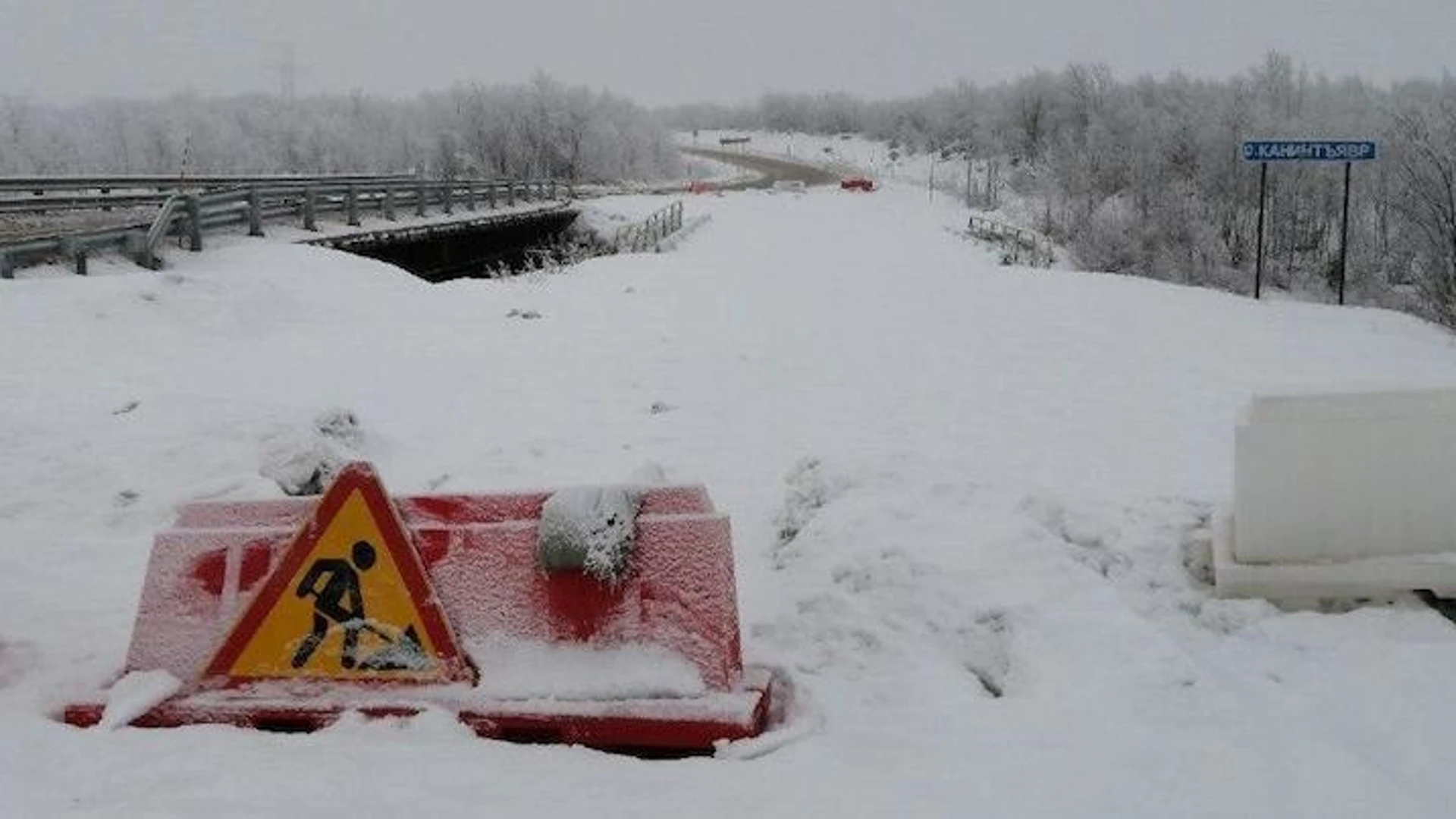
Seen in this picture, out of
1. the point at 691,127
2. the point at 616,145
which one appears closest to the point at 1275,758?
the point at 616,145

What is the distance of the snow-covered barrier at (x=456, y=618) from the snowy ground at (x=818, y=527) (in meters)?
0.19

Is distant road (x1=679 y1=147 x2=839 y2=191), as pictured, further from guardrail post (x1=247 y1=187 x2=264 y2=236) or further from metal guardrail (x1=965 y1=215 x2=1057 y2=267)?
guardrail post (x1=247 y1=187 x2=264 y2=236)

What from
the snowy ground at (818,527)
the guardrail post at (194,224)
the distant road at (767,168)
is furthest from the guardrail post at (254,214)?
the distant road at (767,168)

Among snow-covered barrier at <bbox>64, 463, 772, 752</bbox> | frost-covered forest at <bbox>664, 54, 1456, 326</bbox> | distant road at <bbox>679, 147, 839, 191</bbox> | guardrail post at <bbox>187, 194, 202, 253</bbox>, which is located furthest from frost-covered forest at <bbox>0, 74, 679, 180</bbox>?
snow-covered barrier at <bbox>64, 463, 772, 752</bbox>

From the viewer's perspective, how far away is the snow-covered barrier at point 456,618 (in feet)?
13.5

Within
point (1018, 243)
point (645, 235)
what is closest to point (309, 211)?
point (645, 235)

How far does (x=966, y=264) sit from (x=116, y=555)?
86.0 feet

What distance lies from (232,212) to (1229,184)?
53174 mm

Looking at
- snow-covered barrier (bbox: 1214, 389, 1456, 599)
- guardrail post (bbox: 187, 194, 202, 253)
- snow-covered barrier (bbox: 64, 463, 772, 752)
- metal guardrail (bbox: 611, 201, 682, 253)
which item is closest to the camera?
snow-covered barrier (bbox: 64, 463, 772, 752)

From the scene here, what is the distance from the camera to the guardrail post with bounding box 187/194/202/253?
64.0ft

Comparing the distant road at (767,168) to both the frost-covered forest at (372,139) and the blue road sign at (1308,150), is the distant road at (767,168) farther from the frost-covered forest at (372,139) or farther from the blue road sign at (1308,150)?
the blue road sign at (1308,150)

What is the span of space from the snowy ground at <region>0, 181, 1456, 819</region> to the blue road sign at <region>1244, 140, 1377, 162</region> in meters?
3.92

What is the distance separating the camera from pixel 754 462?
8.79 m

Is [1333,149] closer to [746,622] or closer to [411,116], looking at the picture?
[746,622]
